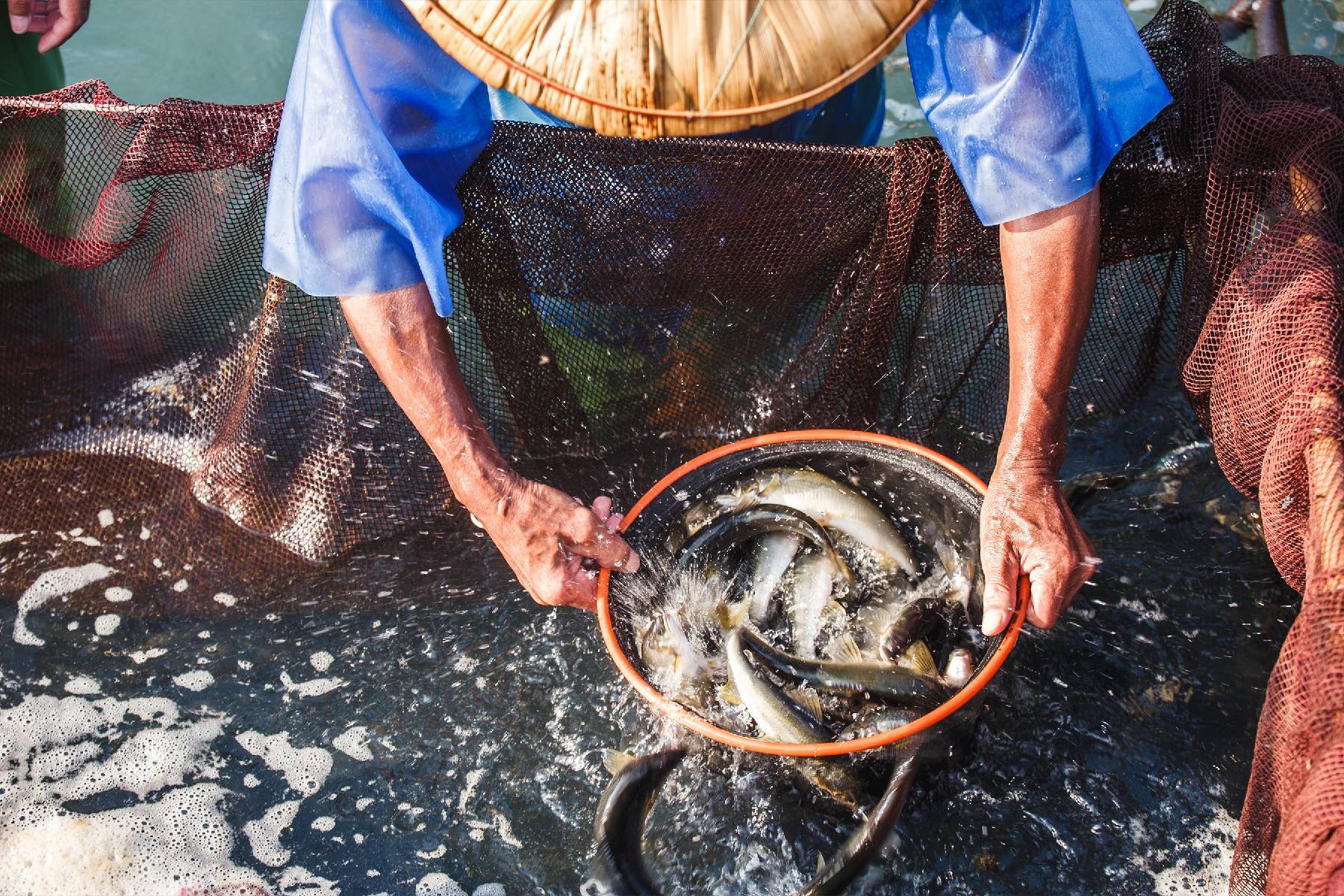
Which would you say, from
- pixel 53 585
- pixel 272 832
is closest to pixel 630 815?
pixel 272 832

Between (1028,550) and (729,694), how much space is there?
0.83 m

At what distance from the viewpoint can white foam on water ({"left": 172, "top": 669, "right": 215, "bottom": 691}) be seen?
123 inches

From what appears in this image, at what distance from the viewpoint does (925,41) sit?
2.28 metres

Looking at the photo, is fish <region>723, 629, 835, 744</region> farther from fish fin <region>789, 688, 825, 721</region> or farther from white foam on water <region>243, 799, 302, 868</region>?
white foam on water <region>243, 799, 302, 868</region>

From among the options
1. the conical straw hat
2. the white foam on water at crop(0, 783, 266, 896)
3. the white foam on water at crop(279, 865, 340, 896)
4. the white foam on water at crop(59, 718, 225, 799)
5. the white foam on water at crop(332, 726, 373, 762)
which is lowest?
the white foam on water at crop(279, 865, 340, 896)

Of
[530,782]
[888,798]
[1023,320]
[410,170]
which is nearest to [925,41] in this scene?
[1023,320]

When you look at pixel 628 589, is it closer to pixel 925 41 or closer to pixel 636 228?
pixel 636 228

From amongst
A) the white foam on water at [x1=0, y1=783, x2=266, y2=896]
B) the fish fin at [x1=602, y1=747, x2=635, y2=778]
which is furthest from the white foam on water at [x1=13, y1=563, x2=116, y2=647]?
the fish fin at [x1=602, y1=747, x2=635, y2=778]

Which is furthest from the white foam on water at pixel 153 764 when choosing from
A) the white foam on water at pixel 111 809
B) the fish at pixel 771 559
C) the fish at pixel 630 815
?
the fish at pixel 771 559

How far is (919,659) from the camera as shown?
256 cm

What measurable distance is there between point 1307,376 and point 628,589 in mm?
1677

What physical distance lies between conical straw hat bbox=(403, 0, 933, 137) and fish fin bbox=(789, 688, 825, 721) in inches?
58.7

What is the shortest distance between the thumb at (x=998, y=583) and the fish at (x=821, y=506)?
0.43 meters

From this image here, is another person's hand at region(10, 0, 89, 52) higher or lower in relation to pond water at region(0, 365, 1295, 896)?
higher
